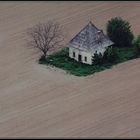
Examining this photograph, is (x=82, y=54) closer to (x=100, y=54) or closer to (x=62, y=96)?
(x=100, y=54)

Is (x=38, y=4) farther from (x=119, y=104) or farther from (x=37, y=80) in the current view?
(x=119, y=104)

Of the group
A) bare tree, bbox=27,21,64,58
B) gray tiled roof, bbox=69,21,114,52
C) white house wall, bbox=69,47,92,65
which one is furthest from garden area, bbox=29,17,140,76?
gray tiled roof, bbox=69,21,114,52

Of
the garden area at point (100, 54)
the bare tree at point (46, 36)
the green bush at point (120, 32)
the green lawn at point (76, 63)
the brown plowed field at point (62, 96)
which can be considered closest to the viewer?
the brown plowed field at point (62, 96)

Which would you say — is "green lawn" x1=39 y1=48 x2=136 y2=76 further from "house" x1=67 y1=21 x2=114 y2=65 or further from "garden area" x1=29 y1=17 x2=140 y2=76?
"house" x1=67 y1=21 x2=114 y2=65

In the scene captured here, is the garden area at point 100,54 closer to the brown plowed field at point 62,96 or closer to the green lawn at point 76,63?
the green lawn at point 76,63

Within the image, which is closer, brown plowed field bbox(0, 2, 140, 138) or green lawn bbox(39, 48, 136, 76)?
brown plowed field bbox(0, 2, 140, 138)

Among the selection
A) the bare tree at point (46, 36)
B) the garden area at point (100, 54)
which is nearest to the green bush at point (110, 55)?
the garden area at point (100, 54)

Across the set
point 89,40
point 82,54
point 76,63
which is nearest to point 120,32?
→ point 89,40
